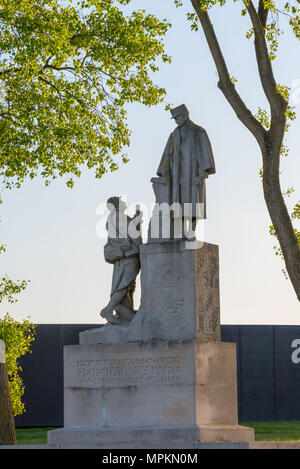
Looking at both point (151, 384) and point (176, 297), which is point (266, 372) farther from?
point (151, 384)

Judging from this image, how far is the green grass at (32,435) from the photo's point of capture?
27922 millimetres

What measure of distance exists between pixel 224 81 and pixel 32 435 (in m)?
14.9

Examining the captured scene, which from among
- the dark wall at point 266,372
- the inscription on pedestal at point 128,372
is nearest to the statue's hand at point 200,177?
the inscription on pedestal at point 128,372

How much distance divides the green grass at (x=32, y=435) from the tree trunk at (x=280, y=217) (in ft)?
37.5

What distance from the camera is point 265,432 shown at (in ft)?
100.0

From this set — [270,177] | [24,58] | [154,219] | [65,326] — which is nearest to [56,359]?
[65,326]

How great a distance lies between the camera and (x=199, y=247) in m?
15.0

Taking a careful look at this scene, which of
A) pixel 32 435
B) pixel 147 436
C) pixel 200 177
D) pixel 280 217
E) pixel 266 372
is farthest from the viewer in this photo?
pixel 266 372

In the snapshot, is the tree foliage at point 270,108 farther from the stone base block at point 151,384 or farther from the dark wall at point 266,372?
the dark wall at point 266,372

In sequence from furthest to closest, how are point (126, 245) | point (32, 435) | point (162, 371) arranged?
point (32, 435) < point (126, 245) < point (162, 371)

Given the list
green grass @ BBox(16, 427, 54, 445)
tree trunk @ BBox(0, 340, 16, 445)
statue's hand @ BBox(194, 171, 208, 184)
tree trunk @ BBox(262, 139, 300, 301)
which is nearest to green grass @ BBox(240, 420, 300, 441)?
green grass @ BBox(16, 427, 54, 445)

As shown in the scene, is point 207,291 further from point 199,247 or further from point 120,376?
point 120,376

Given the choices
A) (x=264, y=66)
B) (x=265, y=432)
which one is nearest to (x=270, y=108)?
Result: (x=264, y=66)
